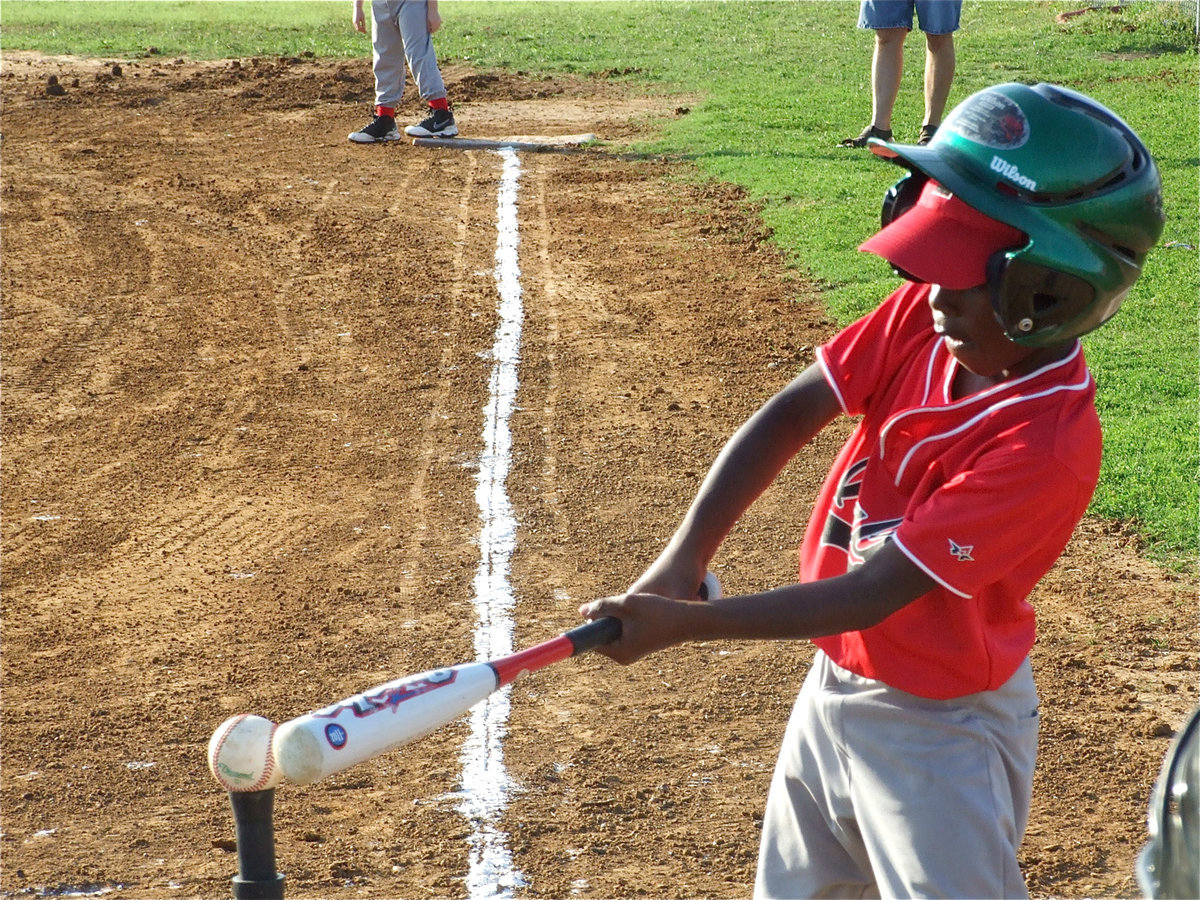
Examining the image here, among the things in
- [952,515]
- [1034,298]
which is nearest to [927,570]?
[952,515]

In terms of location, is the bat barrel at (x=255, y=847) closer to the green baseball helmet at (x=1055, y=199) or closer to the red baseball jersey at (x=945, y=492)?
the red baseball jersey at (x=945, y=492)

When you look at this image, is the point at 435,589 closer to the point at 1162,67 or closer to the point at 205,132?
the point at 205,132

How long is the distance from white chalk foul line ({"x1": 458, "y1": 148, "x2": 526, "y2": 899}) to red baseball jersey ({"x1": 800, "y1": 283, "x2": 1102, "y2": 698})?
4.40ft

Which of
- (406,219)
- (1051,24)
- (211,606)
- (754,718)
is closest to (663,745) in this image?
(754,718)

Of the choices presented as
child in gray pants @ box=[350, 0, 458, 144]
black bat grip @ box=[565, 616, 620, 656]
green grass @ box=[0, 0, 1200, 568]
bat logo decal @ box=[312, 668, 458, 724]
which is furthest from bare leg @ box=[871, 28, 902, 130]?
bat logo decal @ box=[312, 668, 458, 724]

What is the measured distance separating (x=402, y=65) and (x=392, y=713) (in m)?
11.1

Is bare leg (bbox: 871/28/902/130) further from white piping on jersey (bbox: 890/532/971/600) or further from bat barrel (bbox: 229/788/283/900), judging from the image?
bat barrel (bbox: 229/788/283/900)

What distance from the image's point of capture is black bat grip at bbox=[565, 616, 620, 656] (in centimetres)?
214

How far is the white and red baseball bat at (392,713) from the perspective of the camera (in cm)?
176

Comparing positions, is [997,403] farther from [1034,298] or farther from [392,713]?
[392,713]

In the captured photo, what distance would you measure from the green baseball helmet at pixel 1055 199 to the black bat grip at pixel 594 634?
77 cm

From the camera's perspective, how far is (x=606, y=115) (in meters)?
13.5

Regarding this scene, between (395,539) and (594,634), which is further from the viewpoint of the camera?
(395,539)

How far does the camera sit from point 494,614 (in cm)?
461
